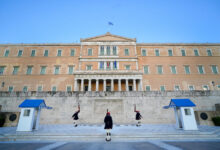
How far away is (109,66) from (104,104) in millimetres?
15535

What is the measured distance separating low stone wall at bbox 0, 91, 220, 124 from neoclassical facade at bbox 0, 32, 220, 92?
11.1 metres

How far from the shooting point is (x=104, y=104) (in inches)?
528

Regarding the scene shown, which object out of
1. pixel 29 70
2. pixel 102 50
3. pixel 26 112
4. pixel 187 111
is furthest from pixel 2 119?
pixel 102 50

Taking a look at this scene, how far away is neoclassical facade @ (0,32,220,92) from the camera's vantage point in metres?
25.8

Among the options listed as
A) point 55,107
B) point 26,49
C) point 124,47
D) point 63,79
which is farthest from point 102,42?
point 55,107

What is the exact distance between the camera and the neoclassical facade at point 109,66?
84.7ft

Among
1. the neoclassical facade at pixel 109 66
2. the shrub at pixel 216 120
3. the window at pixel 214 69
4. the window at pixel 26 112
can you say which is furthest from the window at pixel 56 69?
the window at pixel 214 69

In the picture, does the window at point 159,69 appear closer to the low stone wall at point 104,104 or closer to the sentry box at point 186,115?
the low stone wall at point 104,104

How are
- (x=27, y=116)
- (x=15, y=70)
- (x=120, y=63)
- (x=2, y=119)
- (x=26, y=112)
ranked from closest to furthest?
1. (x=27, y=116)
2. (x=26, y=112)
3. (x=2, y=119)
4. (x=15, y=70)
5. (x=120, y=63)

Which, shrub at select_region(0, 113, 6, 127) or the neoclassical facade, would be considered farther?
the neoclassical facade

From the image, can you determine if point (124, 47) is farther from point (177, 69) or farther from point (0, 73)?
point (0, 73)

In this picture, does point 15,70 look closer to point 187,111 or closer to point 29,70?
point 29,70

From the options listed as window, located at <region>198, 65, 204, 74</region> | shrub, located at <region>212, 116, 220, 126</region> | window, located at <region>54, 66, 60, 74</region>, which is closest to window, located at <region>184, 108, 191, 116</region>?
shrub, located at <region>212, 116, 220, 126</region>

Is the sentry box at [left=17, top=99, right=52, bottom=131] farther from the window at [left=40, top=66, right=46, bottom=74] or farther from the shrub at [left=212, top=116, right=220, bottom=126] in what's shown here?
the window at [left=40, top=66, right=46, bottom=74]
